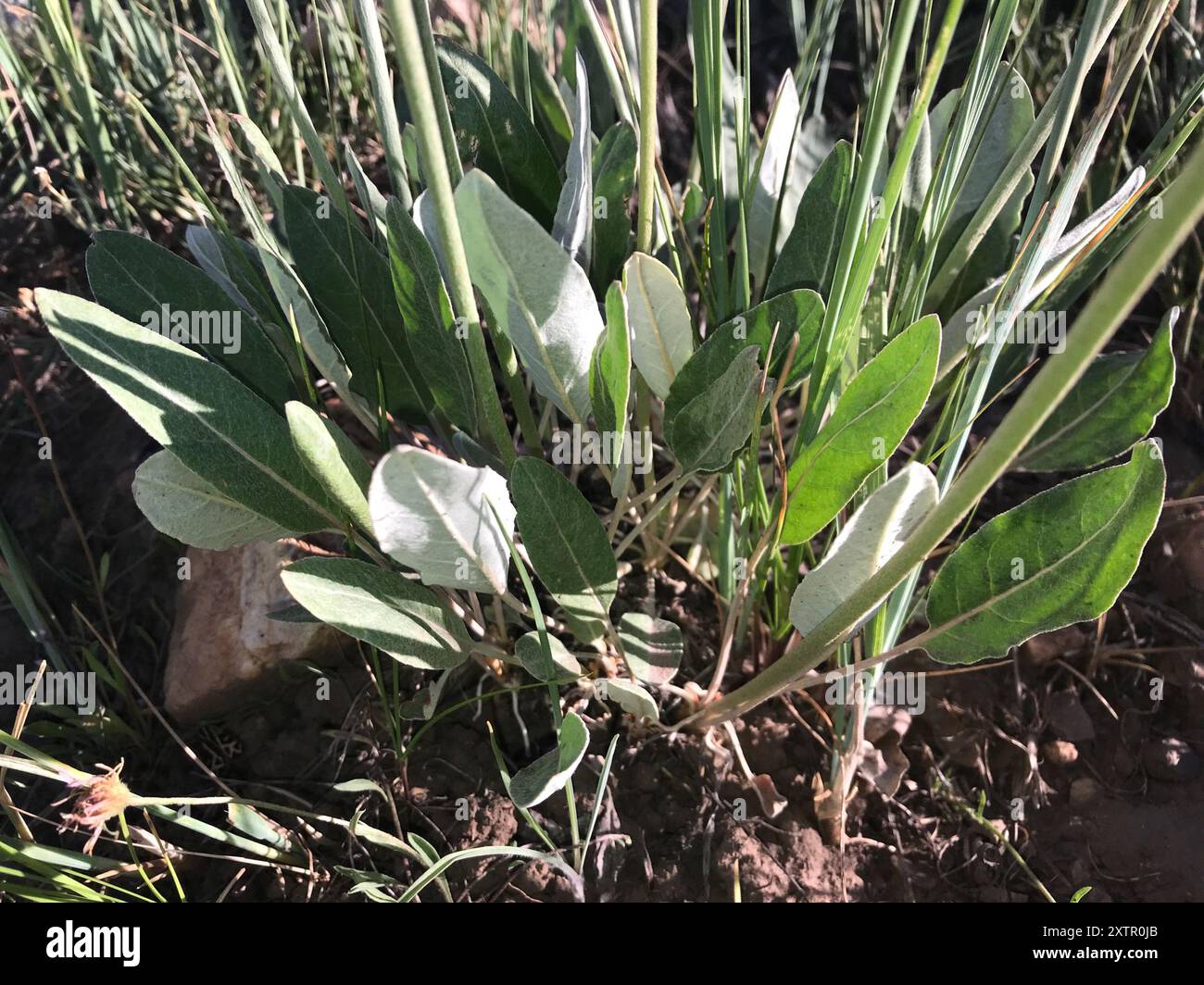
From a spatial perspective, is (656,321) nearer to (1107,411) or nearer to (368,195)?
(368,195)

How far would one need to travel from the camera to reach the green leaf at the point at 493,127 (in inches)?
36.4

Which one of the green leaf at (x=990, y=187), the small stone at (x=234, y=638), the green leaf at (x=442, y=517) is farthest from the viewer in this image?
the small stone at (x=234, y=638)

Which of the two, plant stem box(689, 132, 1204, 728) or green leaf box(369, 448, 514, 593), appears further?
green leaf box(369, 448, 514, 593)

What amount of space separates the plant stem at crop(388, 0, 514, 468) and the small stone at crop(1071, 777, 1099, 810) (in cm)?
70

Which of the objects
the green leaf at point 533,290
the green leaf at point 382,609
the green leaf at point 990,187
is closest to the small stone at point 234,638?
the green leaf at point 382,609

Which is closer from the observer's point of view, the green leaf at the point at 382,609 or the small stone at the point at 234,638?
the green leaf at the point at 382,609

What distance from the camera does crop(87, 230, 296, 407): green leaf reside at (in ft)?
2.89

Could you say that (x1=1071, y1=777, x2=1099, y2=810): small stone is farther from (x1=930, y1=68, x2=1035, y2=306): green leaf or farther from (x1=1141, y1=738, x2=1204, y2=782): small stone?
(x1=930, y1=68, x2=1035, y2=306): green leaf

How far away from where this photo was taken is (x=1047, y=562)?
744mm

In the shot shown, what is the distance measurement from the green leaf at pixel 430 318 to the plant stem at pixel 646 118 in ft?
0.61

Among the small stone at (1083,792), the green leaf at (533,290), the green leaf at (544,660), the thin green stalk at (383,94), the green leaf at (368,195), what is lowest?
the small stone at (1083,792)

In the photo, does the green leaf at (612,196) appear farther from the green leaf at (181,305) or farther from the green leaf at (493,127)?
the green leaf at (181,305)

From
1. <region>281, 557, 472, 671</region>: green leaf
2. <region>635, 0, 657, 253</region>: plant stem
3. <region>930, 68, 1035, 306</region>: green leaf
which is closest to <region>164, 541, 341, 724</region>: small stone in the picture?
<region>281, 557, 472, 671</region>: green leaf
